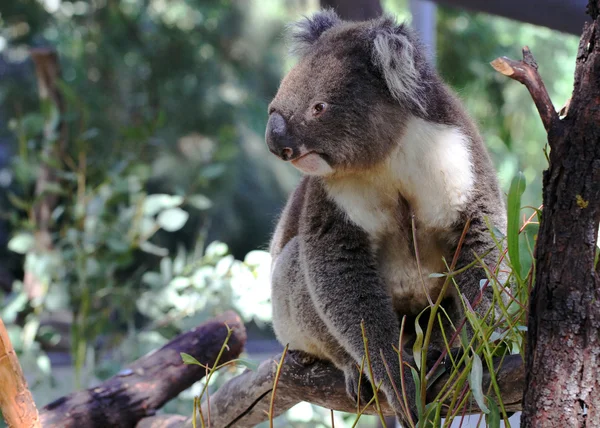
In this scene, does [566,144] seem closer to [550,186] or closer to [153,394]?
[550,186]

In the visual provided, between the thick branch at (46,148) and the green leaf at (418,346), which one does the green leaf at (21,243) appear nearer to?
the thick branch at (46,148)

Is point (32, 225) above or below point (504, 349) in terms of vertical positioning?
below

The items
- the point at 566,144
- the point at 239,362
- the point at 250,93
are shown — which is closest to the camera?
the point at 566,144

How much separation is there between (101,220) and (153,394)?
4.13ft

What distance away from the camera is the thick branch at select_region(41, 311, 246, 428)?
7.29 feet

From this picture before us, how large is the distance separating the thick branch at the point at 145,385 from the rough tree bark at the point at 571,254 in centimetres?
149

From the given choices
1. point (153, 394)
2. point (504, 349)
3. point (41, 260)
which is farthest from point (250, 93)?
point (504, 349)

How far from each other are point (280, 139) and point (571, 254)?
29.5 inches

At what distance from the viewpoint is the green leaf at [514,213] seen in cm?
106

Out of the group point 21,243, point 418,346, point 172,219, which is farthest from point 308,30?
point 21,243

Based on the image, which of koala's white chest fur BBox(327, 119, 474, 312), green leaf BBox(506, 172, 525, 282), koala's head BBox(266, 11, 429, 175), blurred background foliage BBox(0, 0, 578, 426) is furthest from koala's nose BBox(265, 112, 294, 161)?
blurred background foliage BBox(0, 0, 578, 426)

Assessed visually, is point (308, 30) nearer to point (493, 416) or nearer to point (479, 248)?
point (479, 248)

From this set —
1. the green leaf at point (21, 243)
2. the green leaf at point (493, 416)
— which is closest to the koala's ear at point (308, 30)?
the green leaf at point (493, 416)

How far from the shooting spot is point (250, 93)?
6852 millimetres
